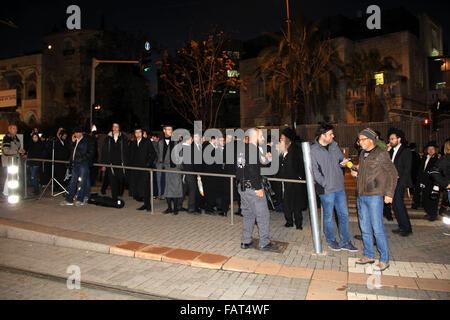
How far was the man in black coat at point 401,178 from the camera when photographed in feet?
21.9

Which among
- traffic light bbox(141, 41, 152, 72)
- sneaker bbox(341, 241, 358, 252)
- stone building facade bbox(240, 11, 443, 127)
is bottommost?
sneaker bbox(341, 241, 358, 252)

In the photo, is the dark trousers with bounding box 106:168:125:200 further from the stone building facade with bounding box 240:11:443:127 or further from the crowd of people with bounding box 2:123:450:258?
the stone building facade with bounding box 240:11:443:127

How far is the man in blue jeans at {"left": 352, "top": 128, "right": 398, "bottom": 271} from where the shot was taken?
503 centimetres

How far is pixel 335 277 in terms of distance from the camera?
4.84 meters

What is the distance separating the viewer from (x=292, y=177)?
24.6ft

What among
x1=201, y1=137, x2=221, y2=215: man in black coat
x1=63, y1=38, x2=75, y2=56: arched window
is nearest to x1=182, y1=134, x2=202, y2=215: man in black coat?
x1=201, y1=137, x2=221, y2=215: man in black coat

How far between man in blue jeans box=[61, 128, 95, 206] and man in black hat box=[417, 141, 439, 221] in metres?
8.35

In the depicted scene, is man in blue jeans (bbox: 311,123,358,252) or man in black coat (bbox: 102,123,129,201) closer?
man in blue jeans (bbox: 311,123,358,252)

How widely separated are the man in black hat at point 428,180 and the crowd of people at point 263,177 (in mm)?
21

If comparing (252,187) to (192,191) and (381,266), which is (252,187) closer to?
(381,266)

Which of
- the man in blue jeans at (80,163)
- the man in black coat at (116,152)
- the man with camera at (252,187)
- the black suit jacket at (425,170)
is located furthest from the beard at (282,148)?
the man in blue jeans at (80,163)

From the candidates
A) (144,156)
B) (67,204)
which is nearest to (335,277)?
(144,156)
